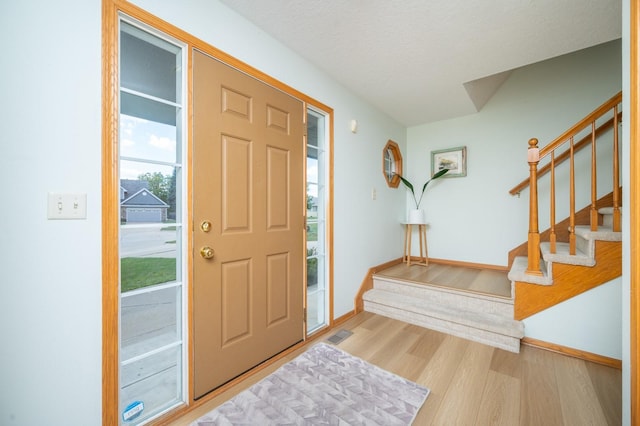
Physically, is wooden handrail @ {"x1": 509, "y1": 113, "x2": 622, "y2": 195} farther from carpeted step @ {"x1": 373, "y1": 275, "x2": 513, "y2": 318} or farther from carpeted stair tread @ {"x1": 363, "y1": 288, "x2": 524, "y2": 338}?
carpeted stair tread @ {"x1": 363, "y1": 288, "x2": 524, "y2": 338}

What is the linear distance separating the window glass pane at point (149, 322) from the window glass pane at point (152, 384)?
0.10 meters

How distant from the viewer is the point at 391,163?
361 cm

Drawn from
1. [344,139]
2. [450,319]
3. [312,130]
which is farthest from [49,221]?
[450,319]

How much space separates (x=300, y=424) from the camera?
1285mm

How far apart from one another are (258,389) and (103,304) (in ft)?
3.24

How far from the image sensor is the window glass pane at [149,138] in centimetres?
123

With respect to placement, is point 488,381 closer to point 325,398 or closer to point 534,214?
point 325,398

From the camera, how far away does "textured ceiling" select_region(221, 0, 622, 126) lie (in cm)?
154

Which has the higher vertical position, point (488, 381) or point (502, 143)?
point (502, 143)

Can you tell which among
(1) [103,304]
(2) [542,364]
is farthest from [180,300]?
(2) [542,364]

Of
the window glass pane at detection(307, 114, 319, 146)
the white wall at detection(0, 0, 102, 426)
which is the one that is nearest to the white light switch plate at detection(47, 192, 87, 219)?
the white wall at detection(0, 0, 102, 426)

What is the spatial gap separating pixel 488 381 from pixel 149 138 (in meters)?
2.52

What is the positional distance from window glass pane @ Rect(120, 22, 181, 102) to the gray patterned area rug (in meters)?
1.77

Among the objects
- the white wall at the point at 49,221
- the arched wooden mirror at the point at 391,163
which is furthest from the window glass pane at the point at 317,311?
the arched wooden mirror at the point at 391,163
